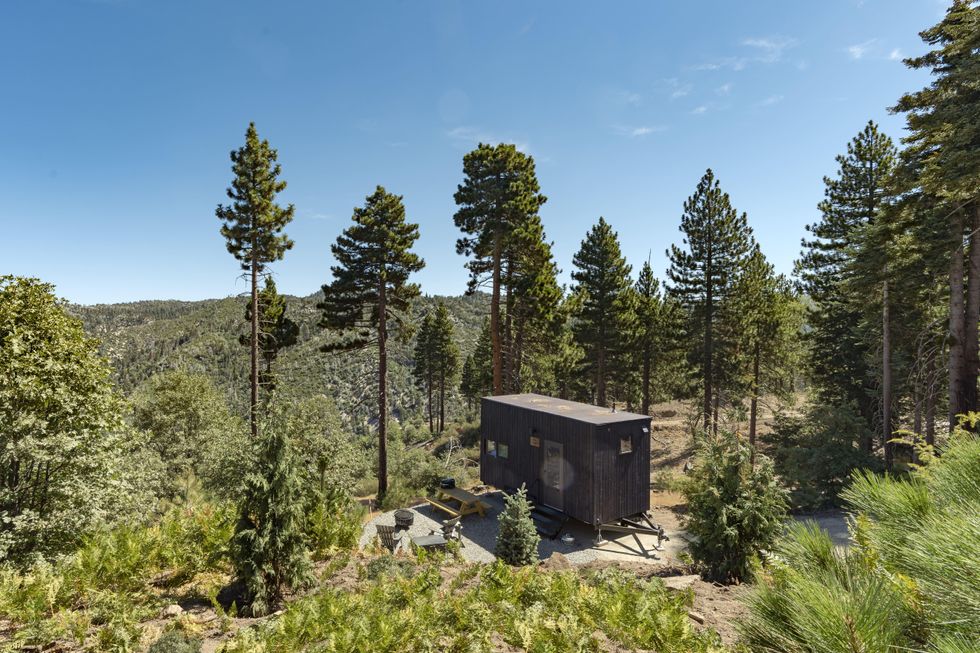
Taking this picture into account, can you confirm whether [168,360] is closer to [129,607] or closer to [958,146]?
[129,607]

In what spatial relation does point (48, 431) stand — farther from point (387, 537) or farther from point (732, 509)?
point (732, 509)

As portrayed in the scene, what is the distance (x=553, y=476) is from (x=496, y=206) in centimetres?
1272

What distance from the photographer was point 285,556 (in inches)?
252

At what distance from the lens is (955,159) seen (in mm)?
10617

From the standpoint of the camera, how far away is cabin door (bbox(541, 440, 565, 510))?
13398 mm

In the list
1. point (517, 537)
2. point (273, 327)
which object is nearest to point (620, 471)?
point (517, 537)

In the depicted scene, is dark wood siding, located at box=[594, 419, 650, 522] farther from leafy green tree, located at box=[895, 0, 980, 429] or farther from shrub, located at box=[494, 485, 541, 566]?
leafy green tree, located at box=[895, 0, 980, 429]

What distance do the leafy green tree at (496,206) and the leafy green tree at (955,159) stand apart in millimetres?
13578

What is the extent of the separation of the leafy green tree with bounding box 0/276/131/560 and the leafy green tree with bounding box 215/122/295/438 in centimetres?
811

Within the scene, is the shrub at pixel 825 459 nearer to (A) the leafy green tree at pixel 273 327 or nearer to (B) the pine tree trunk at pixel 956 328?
(B) the pine tree trunk at pixel 956 328

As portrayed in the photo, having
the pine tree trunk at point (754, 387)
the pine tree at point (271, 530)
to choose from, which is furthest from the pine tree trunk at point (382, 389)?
the pine tree trunk at point (754, 387)

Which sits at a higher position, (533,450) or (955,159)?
(955,159)

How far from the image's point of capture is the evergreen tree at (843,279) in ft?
66.6

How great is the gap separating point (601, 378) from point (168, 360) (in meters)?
89.0
